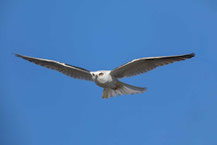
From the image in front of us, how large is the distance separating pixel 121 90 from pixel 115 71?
82 cm

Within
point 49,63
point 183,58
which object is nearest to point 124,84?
point 183,58

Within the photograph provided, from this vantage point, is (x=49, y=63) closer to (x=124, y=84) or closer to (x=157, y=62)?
(x=124, y=84)

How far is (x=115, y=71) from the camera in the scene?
36.3 feet

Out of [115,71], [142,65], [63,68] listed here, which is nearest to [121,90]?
[115,71]

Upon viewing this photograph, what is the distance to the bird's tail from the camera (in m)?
11.1

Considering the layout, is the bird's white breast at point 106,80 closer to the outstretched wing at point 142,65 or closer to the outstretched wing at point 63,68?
the outstretched wing at point 142,65

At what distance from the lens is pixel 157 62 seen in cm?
1070

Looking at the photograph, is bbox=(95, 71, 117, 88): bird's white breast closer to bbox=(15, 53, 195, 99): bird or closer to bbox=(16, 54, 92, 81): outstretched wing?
bbox=(15, 53, 195, 99): bird

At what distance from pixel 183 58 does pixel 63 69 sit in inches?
185

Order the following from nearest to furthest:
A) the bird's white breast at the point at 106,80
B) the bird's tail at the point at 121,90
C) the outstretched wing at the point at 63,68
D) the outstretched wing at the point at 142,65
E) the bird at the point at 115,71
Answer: the outstretched wing at the point at 142,65 → the bird at the point at 115,71 → the bird's white breast at the point at 106,80 → the bird's tail at the point at 121,90 → the outstretched wing at the point at 63,68

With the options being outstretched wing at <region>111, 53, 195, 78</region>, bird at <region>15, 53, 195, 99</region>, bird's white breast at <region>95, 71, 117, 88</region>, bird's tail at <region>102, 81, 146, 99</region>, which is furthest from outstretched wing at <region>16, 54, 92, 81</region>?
outstretched wing at <region>111, 53, 195, 78</region>

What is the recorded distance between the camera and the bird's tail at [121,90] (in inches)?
436

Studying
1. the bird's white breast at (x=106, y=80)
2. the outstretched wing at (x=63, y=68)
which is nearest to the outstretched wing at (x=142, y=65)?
the bird's white breast at (x=106, y=80)

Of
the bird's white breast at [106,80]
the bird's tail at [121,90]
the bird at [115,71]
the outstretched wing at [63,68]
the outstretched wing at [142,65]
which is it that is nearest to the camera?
the outstretched wing at [142,65]
